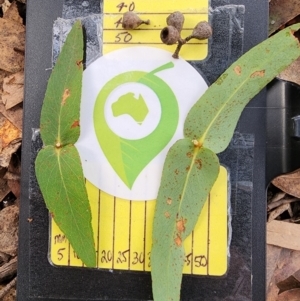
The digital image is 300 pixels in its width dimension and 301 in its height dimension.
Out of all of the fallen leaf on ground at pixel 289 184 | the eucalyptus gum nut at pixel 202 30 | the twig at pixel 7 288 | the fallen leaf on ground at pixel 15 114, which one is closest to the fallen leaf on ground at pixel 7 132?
the fallen leaf on ground at pixel 15 114

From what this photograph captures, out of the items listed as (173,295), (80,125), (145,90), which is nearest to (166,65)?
(145,90)

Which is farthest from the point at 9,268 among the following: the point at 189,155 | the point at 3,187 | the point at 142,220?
the point at 189,155

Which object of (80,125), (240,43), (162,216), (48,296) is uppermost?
(240,43)

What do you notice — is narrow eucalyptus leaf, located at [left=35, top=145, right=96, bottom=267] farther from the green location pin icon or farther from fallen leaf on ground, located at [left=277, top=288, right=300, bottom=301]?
fallen leaf on ground, located at [left=277, top=288, right=300, bottom=301]

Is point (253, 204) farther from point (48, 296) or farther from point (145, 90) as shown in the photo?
point (48, 296)

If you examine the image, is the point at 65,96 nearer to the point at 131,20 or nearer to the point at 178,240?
the point at 131,20
